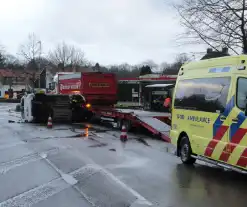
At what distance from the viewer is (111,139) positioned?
1661 centimetres

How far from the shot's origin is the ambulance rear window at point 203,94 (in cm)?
910

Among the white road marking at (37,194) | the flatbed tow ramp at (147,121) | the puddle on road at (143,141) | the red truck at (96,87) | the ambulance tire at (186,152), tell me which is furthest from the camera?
the red truck at (96,87)

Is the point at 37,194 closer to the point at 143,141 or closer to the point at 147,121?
the point at 143,141

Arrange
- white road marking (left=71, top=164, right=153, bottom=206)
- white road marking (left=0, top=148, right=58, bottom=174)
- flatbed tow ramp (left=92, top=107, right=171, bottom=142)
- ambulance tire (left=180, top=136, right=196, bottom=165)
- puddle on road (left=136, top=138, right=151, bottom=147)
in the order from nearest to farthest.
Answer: white road marking (left=71, top=164, right=153, bottom=206), white road marking (left=0, top=148, right=58, bottom=174), ambulance tire (left=180, top=136, right=196, bottom=165), puddle on road (left=136, top=138, right=151, bottom=147), flatbed tow ramp (left=92, top=107, right=171, bottom=142)

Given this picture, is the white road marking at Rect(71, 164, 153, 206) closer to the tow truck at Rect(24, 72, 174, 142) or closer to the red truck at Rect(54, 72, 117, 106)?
the tow truck at Rect(24, 72, 174, 142)

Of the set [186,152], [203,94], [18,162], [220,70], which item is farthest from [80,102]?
[220,70]

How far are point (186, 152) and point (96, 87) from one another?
51.7 feet

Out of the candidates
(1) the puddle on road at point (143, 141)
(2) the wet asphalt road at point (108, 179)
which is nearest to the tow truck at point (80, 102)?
(1) the puddle on road at point (143, 141)

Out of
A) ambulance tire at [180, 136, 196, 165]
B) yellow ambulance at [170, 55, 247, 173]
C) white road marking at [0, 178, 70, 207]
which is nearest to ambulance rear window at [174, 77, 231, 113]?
yellow ambulance at [170, 55, 247, 173]

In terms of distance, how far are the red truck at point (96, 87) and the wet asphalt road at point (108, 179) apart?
11530 millimetres

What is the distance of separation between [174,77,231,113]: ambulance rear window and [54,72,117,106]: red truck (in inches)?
572

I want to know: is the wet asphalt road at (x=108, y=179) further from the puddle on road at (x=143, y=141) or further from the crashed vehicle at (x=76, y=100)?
the crashed vehicle at (x=76, y=100)

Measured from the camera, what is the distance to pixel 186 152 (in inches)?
427

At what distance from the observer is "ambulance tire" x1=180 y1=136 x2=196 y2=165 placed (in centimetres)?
1072
